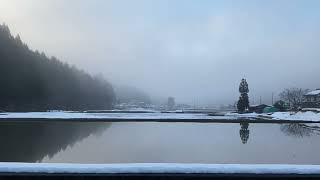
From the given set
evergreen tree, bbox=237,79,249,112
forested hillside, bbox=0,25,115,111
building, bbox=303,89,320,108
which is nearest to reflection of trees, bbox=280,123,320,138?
building, bbox=303,89,320,108

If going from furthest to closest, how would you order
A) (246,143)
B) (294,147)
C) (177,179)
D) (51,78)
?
1. (51,78)
2. (246,143)
3. (294,147)
4. (177,179)

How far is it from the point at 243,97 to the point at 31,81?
3872 centimetres

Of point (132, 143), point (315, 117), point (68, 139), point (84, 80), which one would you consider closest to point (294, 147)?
point (132, 143)

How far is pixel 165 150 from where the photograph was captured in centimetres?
1784

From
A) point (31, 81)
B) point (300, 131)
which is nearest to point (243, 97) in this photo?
point (31, 81)

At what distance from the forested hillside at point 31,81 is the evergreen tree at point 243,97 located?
115ft

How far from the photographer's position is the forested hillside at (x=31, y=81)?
75.6m

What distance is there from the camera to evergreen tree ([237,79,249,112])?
8631 cm

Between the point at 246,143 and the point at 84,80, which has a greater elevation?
→ the point at 84,80

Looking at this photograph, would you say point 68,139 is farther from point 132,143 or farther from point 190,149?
point 190,149

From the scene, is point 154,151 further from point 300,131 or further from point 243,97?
point 243,97

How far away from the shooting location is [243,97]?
286 feet

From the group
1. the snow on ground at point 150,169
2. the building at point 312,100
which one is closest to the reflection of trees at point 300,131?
the snow on ground at point 150,169

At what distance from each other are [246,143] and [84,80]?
372 ft
